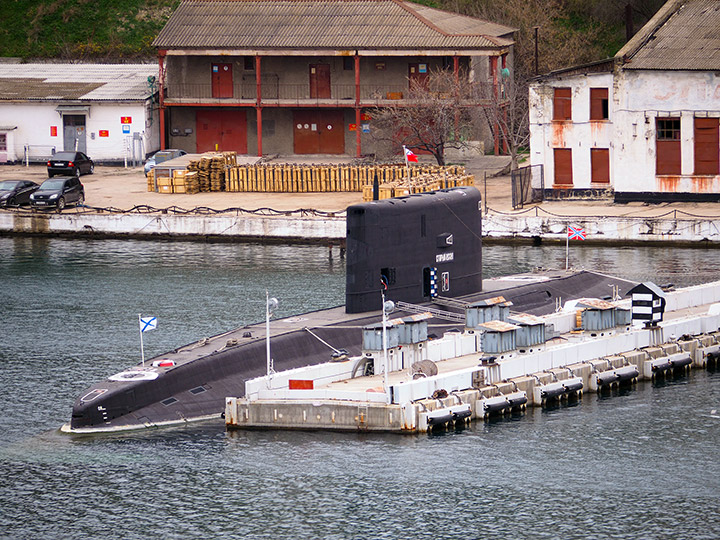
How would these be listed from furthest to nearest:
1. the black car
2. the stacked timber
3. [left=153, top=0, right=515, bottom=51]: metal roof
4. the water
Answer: [left=153, top=0, right=515, bottom=51]: metal roof
the stacked timber
the black car
the water

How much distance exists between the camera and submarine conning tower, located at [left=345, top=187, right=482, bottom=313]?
4134 cm

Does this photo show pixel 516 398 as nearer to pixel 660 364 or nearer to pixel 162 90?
pixel 660 364

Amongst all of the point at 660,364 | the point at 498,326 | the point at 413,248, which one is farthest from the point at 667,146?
the point at 498,326

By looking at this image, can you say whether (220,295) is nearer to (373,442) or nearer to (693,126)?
(373,442)

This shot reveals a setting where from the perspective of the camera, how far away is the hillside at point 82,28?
110 metres

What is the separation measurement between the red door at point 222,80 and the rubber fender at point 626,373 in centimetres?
5597

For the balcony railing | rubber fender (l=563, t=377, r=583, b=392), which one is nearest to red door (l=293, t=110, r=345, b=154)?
the balcony railing

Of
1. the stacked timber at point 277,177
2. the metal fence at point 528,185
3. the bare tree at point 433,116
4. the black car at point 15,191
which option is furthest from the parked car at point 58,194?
the metal fence at point 528,185

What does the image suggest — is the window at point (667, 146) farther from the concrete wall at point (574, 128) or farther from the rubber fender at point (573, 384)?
the rubber fender at point (573, 384)

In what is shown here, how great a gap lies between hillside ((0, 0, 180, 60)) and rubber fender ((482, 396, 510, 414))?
2986 inches

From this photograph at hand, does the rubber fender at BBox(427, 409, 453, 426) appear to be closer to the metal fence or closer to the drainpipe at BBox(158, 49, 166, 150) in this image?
the metal fence

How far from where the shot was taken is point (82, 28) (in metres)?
112

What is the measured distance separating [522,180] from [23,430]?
4117 cm

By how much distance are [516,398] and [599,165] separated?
37644mm
